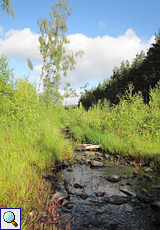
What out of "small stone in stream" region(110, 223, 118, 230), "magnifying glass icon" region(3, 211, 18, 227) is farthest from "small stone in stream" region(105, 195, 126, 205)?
"magnifying glass icon" region(3, 211, 18, 227)

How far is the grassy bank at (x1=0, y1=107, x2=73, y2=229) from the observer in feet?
10.0

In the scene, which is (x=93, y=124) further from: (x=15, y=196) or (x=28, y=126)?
(x=15, y=196)

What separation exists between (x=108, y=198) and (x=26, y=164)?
2.23 m

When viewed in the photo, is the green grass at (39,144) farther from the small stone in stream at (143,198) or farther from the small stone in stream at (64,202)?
the small stone in stream at (143,198)

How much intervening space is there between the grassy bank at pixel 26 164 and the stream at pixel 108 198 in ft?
1.66

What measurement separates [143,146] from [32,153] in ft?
17.1

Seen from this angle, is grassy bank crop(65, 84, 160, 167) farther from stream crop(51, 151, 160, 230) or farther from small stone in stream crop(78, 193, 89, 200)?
small stone in stream crop(78, 193, 89, 200)

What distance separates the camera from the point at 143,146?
761cm

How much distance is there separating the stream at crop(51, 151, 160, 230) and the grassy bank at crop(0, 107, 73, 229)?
19.9 inches

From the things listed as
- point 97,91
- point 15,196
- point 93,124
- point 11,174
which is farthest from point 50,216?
point 97,91

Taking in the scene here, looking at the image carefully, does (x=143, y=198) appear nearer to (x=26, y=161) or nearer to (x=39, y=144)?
(x=26, y=161)

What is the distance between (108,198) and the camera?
3840mm

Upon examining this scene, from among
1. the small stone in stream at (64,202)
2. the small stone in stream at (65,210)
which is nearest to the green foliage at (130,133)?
the small stone in stream at (64,202)

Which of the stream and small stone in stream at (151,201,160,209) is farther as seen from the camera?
small stone in stream at (151,201,160,209)
